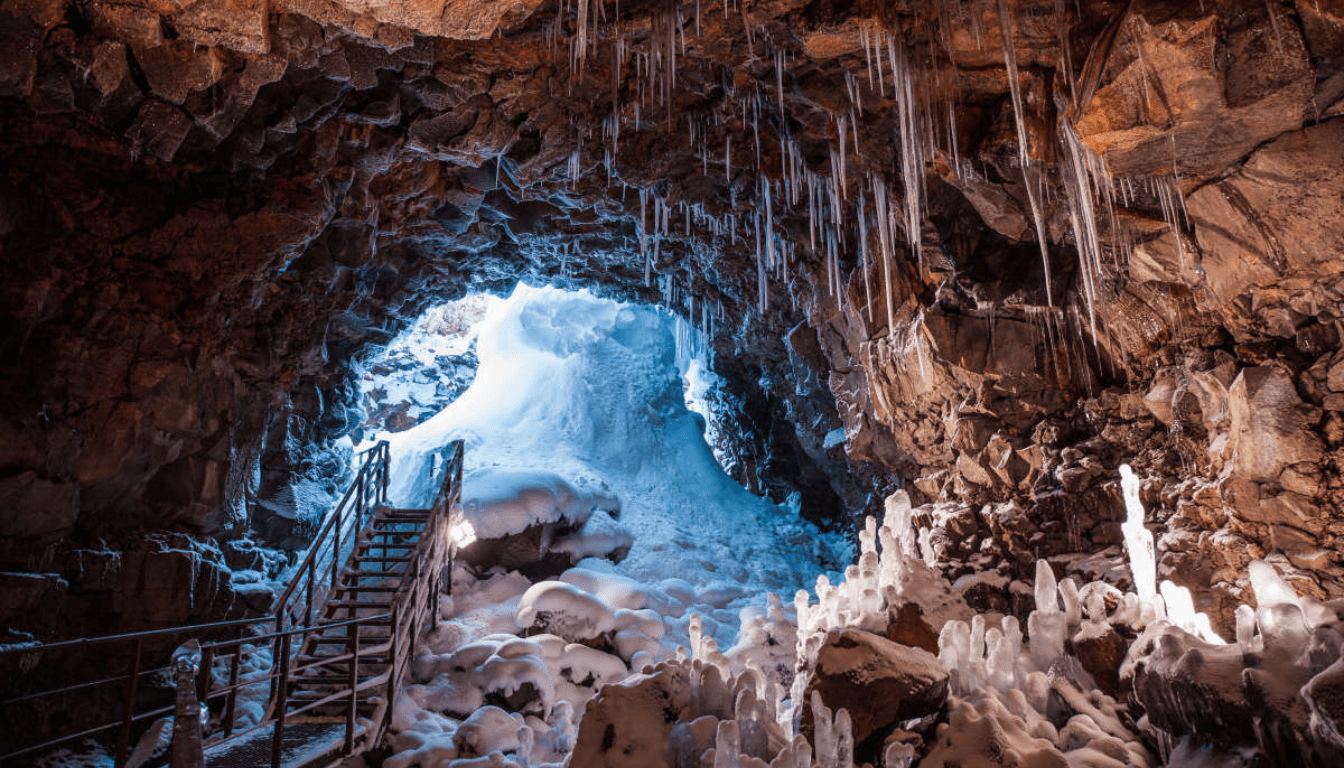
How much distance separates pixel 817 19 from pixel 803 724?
6392mm

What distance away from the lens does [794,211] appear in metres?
11.8

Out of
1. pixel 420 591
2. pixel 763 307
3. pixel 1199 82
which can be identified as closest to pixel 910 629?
pixel 1199 82

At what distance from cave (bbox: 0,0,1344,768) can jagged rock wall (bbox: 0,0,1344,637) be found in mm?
50

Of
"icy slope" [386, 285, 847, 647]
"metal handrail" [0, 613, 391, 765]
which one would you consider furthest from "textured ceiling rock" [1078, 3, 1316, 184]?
"icy slope" [386, 285, 847, 647]

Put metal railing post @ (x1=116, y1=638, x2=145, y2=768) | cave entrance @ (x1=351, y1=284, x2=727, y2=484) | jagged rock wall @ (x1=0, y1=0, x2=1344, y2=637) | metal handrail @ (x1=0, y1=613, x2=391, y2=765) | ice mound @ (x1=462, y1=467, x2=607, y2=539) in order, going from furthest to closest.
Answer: cave entrance @ (x1=351, y1=284, x2=727, y2=484) → ice mound @ (x1=462, y1=467, x2=607, y2=539) → jagged rock wall @ (x1=0, y1=0, x2=1344, y2=637) → metal railing post @ (x1=116, y1=638, x2=145, y2=768) → metal handrail @ (x1=0, y1=613, x2=391, y2=765)

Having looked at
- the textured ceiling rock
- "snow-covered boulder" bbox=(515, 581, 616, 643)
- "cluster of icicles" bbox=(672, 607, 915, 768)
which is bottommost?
"snow-covered boulder" bbox=(515, 581, 616, 643)

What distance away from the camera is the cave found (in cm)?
520

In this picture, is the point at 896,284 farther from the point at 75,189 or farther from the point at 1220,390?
the point at 75,189

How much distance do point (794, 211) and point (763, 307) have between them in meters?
3.45

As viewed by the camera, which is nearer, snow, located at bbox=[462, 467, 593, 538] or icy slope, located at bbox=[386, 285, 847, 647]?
snow, located at bbox=[462, 467, 593, 538]

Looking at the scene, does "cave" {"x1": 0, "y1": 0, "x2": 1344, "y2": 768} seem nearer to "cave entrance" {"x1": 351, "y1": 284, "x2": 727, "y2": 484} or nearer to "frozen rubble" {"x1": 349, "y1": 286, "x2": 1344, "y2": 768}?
"frozen rubble" {"x1": 349, "y1": 286, "x2": 1344, "y2": 768}

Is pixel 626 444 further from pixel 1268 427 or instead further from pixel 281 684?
pixel 281 684

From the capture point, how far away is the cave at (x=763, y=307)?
5.20m

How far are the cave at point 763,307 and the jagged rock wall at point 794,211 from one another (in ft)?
0.17
